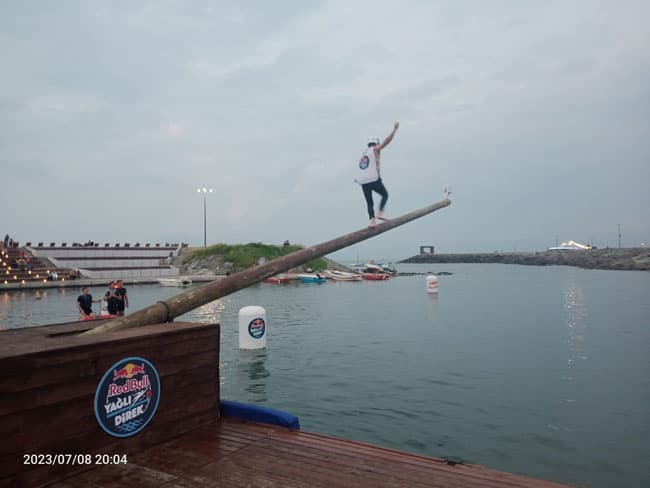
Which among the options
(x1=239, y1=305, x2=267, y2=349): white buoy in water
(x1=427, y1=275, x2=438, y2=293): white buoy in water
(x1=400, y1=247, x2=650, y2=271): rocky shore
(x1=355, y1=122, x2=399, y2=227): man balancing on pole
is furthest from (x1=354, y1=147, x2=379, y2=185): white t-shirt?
(x1=400, y1=247, x2=650, y2=271): rocky shore

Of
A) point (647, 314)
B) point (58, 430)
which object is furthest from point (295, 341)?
point (647, 314)

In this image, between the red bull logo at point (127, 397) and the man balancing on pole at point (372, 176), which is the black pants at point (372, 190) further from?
the red bull logo at point (127, 397)

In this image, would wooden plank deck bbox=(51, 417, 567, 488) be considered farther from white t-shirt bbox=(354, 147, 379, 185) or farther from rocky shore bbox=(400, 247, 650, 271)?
rocky shore bbox=(400, 247, 650, 271)

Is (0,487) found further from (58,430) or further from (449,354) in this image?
(449,354)

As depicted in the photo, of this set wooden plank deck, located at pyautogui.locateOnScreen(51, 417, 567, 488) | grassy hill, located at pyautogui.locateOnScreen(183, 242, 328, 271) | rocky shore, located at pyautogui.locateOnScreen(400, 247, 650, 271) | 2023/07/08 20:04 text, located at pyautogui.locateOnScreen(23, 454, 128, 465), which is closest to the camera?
2023/07/08 20:04 text, located at pyautogui.locateOnScreen(23, 454, 128, 465)

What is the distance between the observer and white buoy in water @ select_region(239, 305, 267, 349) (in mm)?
17078

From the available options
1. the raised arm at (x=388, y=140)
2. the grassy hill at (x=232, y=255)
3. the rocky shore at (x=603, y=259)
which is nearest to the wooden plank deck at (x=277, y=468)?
the raised arm at (x=388, y=140)

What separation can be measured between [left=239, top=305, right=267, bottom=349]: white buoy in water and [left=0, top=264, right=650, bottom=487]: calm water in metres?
0.63

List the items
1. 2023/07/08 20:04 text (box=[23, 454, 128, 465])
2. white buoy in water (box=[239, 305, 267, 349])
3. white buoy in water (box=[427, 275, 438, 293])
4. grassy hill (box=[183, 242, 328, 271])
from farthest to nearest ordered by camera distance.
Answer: grassy hill (box=[183, 242, 328, 271]), white buoy in water (box=[427, 275, 438, 293]), white buoy in water (box=[239, 305, 267, 349]), 2023/07/08 20:04 text (box=[23, 454, 128, 465])

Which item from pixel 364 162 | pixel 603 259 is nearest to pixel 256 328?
pixel 364 162

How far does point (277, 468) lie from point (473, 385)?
10038 mm

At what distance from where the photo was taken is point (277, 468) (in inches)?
178

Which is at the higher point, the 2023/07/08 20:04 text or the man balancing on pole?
the man balancing on pole

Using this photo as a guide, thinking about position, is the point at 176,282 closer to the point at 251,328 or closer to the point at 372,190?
the point at 251,328
